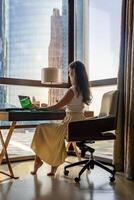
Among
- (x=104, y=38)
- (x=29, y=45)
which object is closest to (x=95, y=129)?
(x=104, y=38)

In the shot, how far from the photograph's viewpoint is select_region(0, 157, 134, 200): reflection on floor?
288cm

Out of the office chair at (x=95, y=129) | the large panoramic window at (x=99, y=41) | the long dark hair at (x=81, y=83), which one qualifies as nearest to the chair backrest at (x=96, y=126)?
the office chair at (x=95, y=129)

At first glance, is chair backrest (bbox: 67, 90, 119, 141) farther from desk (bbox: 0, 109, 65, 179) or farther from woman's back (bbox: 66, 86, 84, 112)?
desk (bbox: 0, 109, 65, 179)

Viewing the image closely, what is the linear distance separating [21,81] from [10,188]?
194 centimetres

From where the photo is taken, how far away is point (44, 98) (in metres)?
4.99

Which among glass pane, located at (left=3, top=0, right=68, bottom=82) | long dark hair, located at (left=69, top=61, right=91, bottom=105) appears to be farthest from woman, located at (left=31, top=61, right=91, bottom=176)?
glass pane, located at (left=3, top=0, right=68, bottom=82)

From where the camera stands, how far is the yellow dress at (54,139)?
11.8 ft

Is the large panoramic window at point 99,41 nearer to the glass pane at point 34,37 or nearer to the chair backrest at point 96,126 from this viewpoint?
the glass pane at point 34,37

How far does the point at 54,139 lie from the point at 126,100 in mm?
991

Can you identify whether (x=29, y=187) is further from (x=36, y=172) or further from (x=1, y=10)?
(x=1, y=10)

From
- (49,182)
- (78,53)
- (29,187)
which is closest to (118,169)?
(49,182)

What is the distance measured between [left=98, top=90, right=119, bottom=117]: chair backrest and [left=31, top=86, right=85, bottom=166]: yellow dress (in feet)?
1.11

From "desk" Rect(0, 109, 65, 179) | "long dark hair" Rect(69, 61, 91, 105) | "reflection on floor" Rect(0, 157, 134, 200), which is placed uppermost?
"long dark hair" Rect(69, 61, 91, 105)

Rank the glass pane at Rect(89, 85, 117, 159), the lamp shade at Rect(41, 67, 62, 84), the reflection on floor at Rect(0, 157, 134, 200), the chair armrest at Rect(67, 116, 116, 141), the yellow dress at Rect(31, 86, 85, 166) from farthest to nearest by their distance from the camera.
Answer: the glass pane at Rect(89, 85, 117, 159) < the lamp shade at Rect(41, 67, 62, 84) < the yellow dress at Rect(31, 86, 85, 166) < the chair armrest at Rect(67, 116, 116, 141) < the reflection on floor at Rect(0, 157, 134, 200)
